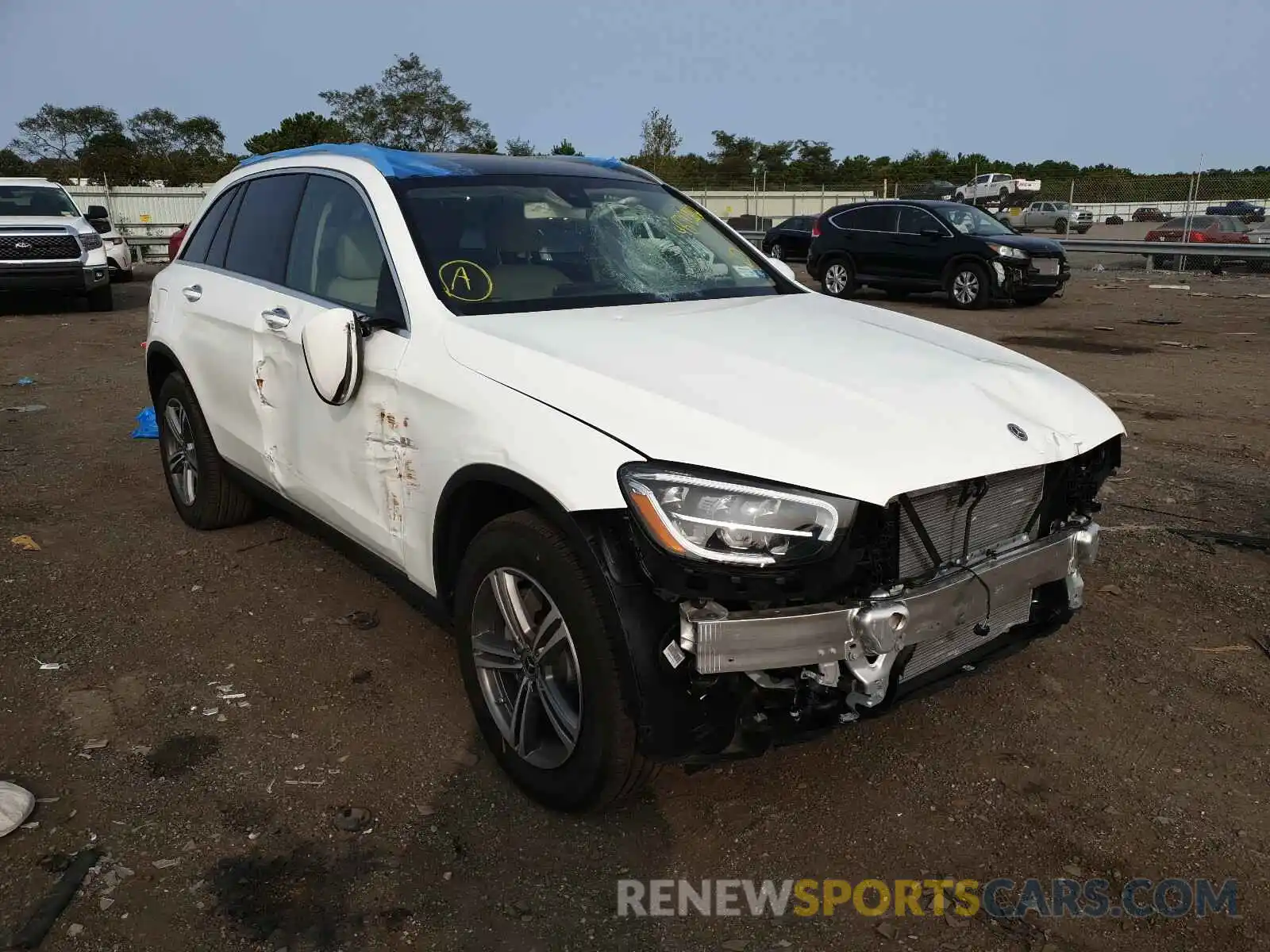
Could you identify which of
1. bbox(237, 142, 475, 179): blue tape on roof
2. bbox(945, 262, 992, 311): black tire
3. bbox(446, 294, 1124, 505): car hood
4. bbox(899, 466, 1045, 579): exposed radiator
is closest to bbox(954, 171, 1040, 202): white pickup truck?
bbox(945, 262, 992, 311): black tire

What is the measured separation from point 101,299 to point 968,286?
42.8ft

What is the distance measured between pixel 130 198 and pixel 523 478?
103ft

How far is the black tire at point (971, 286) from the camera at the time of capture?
1515 centimetres

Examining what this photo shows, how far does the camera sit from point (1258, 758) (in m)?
3.10

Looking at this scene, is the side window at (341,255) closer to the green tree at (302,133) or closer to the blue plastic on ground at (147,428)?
the blue plastic on ground at (147,428)

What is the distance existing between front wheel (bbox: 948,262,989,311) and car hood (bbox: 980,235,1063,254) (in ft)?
1.63

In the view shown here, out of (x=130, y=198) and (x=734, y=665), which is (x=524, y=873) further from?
(x=130, y=198)

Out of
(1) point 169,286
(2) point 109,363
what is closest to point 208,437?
(1) point 169,286

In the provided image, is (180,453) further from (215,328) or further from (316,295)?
(316,295)

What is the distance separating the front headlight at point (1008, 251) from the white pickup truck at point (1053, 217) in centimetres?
2145

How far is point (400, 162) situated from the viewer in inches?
144

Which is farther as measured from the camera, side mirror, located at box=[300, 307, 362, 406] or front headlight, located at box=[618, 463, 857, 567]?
side mirror, located at box=[300, 307, 362, 406]

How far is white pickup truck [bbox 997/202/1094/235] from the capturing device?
115 ft

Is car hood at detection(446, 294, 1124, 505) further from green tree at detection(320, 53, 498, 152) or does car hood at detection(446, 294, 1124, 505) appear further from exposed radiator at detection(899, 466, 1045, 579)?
green tree at detection(320, 53, 498, 152)
